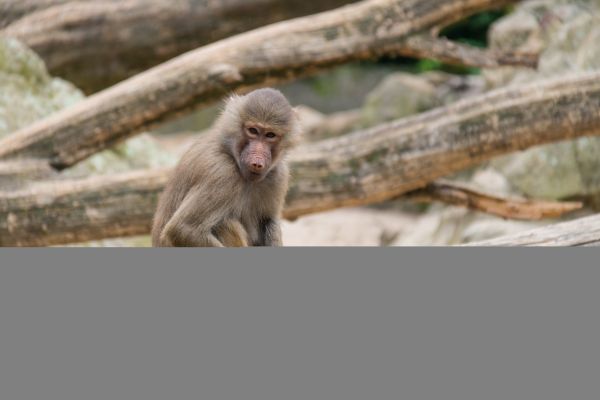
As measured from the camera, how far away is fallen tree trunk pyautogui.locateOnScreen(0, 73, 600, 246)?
605 centimetres

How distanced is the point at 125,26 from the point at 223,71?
2.74 meters

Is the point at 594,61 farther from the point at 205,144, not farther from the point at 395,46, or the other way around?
the point at 205,144

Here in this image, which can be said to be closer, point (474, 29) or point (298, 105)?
point (298, 105)

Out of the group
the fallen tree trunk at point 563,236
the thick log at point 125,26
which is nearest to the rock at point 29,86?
the thick log at point 125,26

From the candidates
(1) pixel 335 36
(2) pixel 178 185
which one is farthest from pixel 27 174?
(1) pixel 335 36

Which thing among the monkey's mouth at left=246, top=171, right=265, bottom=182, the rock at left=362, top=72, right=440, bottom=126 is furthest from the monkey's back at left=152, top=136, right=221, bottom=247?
the rock at left=362, top=72, right=440, bottom=126

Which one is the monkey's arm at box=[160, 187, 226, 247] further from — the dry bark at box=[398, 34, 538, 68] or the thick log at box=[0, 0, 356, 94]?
the thick log at box=[0, 0, 356, 94]

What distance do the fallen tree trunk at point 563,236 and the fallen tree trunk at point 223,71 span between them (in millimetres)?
3590

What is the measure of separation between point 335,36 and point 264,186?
2.38 meters

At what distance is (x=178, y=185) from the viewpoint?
4.60 m

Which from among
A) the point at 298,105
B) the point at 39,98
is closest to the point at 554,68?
the point at 298,105

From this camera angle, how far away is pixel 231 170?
4.40m

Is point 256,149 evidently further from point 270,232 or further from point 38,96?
point 38,96

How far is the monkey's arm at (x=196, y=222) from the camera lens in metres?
4.31
